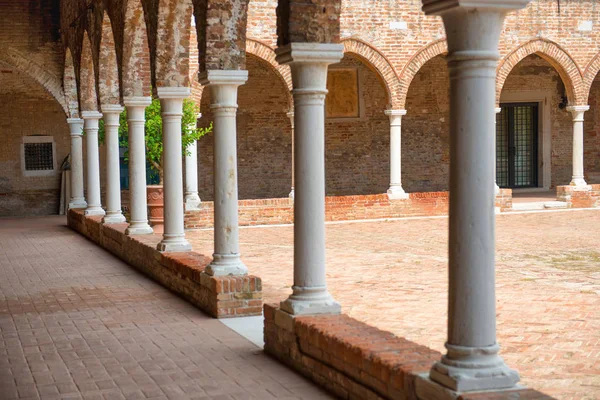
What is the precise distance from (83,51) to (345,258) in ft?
21.6

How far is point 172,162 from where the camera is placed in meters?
9.27

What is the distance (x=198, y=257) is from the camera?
8906mm

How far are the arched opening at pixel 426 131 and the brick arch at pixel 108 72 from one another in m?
11.0

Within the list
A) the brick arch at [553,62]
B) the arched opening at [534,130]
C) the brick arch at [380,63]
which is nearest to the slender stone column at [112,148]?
the brick arch at [380,63]

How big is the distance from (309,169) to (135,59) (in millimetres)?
6245

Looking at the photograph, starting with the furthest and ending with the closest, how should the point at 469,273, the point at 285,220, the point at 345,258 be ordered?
1. the point at 285,220
2. the point at 345,258
3. the point at 469,273

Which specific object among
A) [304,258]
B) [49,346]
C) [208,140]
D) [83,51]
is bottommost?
[49,346]

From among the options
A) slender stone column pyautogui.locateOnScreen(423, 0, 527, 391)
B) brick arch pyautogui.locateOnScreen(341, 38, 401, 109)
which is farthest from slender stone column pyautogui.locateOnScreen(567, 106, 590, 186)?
slender stone column pyautogui.locateOnScreen(423, 0, 527, 391)

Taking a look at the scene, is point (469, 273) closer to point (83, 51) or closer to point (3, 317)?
point (3, 317)

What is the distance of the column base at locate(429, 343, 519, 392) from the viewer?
3.73 m

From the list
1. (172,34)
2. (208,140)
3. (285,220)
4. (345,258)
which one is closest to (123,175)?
(208,140)

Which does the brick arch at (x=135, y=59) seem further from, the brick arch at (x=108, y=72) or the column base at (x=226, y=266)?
the column base at (x=226, y=266)

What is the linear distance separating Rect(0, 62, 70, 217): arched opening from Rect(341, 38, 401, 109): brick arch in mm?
7770

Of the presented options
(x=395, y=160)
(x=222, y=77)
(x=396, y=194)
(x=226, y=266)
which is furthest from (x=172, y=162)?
(x=395, y=160)
